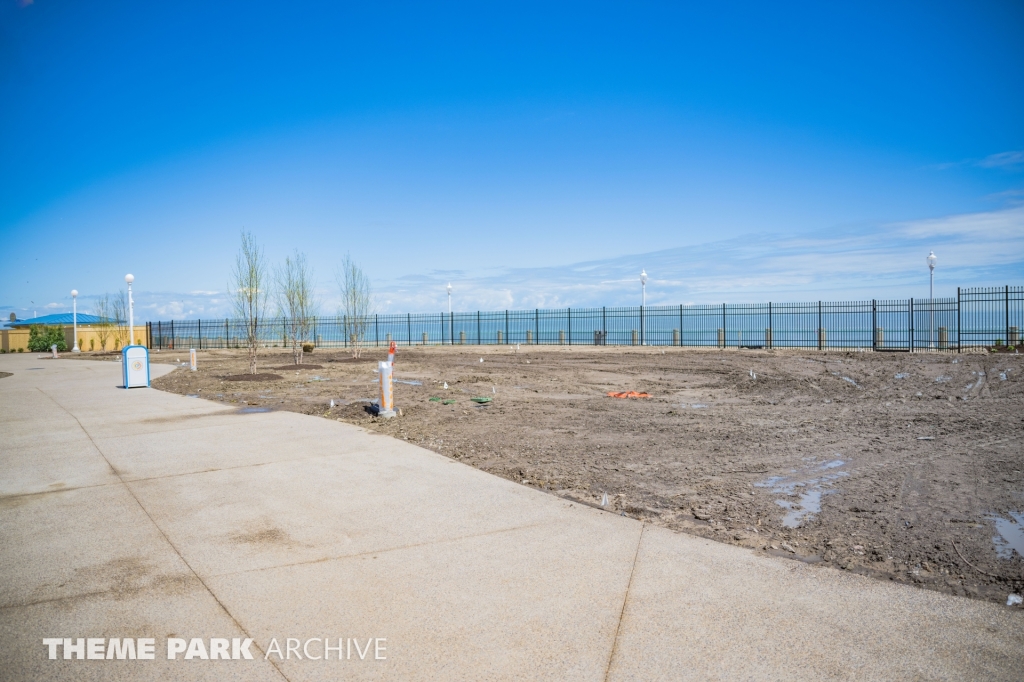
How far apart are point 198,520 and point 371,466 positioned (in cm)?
220

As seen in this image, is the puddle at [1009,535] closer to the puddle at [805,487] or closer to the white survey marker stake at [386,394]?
the puddle at [805,487]

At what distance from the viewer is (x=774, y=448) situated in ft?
27.6

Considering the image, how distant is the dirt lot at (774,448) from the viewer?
4926 mm

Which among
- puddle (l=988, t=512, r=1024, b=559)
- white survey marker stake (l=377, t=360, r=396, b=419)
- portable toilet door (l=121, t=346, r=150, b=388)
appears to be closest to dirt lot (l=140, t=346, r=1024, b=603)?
puddle (l=988, t=512, r=1024, b=559)

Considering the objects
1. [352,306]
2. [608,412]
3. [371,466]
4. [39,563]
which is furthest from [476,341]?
[39,563]

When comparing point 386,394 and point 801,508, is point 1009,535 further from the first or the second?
point 386,394

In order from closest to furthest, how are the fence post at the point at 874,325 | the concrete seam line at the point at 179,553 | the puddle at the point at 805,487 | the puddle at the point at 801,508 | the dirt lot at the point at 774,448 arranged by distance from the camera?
the concrete seam line at the point at 179,553, the dirt lot at the point at 774,448, the puddle at the point at 801,508, the puddle at the point at 805,487, the fence post at the point at 874,325

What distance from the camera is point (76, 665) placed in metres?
3.24

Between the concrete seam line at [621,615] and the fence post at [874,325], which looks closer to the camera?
the concrete seam line at [621,615]

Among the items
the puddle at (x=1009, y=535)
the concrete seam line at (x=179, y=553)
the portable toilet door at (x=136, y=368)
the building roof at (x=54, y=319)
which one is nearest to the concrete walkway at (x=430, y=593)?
the concrete seam line at (x=179, y=553)

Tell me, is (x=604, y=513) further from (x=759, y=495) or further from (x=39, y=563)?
(x=39, y=563)

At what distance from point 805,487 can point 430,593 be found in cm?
426

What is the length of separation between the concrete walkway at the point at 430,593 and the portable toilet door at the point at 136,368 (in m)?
10.4

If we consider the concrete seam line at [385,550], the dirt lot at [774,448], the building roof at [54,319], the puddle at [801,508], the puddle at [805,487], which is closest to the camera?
the concrete seam line at [385,550]
